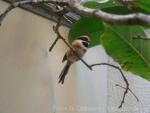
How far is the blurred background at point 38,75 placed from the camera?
966 mm

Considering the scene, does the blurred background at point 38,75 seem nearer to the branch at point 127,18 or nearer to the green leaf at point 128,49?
the green leaf at point 128,49

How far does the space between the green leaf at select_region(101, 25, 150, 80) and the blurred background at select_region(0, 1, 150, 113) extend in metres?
0.03

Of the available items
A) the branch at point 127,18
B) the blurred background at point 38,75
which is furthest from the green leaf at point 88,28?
the branch at point 127,18

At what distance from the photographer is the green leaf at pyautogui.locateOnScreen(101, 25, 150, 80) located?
0.68m

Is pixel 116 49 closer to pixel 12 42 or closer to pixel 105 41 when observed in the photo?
pixel 105 41

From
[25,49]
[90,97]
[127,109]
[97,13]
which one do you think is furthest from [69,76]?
[97,13]

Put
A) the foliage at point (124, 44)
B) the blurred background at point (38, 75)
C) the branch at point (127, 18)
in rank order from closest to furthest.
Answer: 1. the branch at point (127, 18)
2. the foliage at point (124, 44)
3. the blurred background at point (38, 75)

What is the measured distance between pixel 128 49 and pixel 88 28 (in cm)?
12

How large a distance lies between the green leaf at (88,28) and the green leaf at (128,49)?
0.22 ft

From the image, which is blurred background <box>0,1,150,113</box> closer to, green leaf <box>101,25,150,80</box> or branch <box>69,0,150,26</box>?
green leaf <box>101,25,150,80</box>

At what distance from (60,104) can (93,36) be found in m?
0.56

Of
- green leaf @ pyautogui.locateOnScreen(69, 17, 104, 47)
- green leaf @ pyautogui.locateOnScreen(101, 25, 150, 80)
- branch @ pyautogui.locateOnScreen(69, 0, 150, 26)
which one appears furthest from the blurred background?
branch @ pyautogui.locateOnScreen(69, 0, 150, 26)

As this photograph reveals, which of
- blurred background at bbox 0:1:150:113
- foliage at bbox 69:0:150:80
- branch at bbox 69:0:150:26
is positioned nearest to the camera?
branch at bbox 69:0:150:26

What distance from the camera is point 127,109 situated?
1.71 metres
